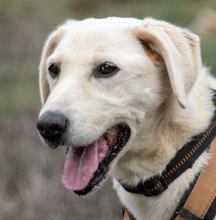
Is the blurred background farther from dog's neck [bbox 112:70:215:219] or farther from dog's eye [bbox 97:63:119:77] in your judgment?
dog's eye [bbox 97:63:119:77]

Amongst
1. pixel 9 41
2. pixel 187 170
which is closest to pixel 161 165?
pixel 187 170

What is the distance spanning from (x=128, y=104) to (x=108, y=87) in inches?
6.0

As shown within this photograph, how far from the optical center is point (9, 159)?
5.49 m

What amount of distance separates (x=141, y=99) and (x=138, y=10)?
8.76 m

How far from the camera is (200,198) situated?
9.68 ft

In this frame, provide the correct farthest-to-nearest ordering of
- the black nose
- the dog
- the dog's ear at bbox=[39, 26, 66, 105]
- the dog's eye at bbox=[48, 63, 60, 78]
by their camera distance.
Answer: the dog's ear at bbox=[39, 26, 66, 105] → the dog's eye at bbox=[48, 63, 60, 78] → the dog → the black nose

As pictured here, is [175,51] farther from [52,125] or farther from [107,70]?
[52,125]

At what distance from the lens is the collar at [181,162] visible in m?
3.04

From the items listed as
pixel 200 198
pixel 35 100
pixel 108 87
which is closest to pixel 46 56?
pixel 108 87

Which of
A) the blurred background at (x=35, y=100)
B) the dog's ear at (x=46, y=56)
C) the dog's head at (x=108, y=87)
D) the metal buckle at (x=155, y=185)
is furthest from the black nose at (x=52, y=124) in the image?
the blurred background at (x=35, y=100)

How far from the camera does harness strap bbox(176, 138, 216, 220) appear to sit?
9.63 feet

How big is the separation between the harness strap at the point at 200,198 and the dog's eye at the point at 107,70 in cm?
80

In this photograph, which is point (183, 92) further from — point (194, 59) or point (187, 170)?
point (187, 170)

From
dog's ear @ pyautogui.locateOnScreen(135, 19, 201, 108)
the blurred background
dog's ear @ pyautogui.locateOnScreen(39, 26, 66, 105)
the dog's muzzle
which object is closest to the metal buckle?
dog's ear @ pyautogui.locateOnScreen(135, 19, 201, 108)
